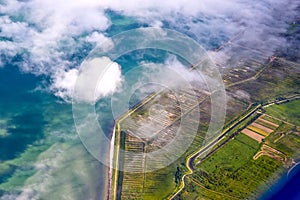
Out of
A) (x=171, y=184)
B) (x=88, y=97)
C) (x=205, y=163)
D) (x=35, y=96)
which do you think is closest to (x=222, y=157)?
(x=205, y=163)

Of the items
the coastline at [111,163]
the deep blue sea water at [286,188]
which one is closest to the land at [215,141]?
the coastline at [111,163]

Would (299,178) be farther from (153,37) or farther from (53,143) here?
(153,37)

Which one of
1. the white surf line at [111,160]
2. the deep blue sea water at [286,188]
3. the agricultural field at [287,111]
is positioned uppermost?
the agricultural field at [287,111]

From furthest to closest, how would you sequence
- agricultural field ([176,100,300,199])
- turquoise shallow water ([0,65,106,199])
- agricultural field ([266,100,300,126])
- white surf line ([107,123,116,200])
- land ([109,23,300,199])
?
agricultural field ([266,100,300,126]), land ([109,23,300,199]), agricultural field ([176,100,300,199]), turquoise shallow water ([0,65,106,199]), white surf line ([107,123,116,200])

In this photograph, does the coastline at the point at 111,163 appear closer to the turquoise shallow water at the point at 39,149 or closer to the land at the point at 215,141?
the land at the point at 215,141

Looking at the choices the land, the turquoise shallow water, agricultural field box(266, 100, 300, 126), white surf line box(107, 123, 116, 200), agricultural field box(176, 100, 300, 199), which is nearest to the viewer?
white surf line box(107, 123, 116, 200)

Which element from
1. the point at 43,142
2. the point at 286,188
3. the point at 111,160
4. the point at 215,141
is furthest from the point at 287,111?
the point at 43,142

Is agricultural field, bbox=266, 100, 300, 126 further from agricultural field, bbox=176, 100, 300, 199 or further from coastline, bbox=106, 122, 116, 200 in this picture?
coastline, bbox=106, 122, 116, 200

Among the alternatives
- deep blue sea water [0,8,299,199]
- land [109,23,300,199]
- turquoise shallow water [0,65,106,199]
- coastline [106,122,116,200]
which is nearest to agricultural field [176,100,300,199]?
land [109,23,300,199]
